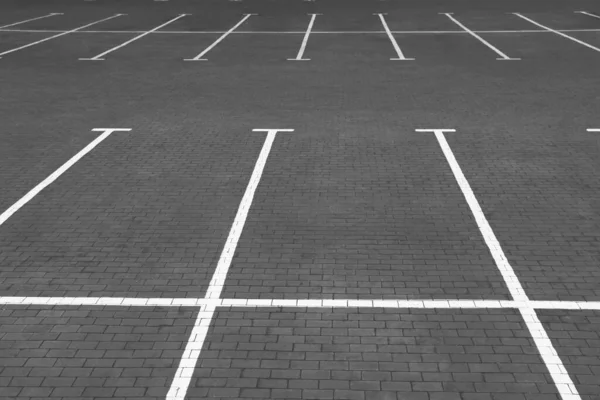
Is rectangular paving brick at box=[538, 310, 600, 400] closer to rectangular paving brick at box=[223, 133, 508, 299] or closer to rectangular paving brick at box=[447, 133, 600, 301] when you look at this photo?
rectangular paving brick at box=[447, 133, 600, 301]

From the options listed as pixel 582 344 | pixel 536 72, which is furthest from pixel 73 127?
pixel 536 72

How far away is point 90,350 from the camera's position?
6.62 meters

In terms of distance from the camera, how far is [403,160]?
1182 cm

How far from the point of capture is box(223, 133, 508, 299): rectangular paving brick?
7.80 m

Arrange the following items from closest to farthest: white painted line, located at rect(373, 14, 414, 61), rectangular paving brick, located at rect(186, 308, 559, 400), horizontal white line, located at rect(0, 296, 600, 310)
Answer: rectangular paving brick, located at rect(186, 308, 559, 400) → horizontal white line, located at rect(0, 296, 600, 310) → white painted line, located at rect(373, 14, 414, 61)

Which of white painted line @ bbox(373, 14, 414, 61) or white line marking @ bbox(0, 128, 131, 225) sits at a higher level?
white line marking @ bbox(0, 128, 131, 225)

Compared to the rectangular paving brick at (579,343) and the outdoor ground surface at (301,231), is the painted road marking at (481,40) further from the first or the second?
the rectangular paving brick at (579,343)

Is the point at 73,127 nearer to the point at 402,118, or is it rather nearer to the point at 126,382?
the point at 402,118

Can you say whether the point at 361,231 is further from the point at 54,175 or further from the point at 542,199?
the point at 54,175

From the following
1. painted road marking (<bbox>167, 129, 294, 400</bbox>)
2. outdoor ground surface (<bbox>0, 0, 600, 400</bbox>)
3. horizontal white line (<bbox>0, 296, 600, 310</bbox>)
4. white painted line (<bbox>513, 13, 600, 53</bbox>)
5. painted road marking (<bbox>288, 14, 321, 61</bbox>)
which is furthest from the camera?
white painted line (<bbox>513, 13, 600, 53</bbox>)

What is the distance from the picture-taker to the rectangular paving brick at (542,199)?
798 cm

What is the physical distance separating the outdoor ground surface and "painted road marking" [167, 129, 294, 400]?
3 cm

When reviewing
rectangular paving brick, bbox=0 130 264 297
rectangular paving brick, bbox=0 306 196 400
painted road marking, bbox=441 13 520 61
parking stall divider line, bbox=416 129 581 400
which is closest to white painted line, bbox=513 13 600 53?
painted road marking, bbox=441 13 520 61

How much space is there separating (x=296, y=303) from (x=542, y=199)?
4.99m
